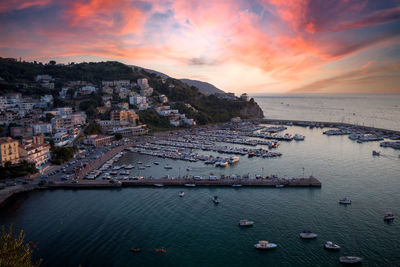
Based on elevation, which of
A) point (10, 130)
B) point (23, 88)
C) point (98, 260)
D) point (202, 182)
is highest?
point (23, 88)

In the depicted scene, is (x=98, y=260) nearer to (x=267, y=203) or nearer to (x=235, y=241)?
(x=235, y=241)

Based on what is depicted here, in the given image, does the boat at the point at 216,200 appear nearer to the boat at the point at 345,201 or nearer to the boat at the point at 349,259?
the boat at the point at 349,259

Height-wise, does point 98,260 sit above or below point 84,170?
below

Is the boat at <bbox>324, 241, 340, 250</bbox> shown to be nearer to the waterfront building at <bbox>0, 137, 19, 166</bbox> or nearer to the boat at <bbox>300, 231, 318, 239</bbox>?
the boat at <bbox>300, 231, 318, 239</bbox>

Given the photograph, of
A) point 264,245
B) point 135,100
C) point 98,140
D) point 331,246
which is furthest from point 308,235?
point 135,100

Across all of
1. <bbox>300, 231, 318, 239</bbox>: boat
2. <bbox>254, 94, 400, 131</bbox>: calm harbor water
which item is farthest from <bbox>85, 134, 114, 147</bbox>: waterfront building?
<bbox>254, 94, 400, 131</bbox>: calm harbor water

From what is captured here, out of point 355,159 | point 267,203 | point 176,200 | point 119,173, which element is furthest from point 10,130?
point 355,159

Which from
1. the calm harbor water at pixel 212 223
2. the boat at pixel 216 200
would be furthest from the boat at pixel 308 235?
the boat at pixel 216 200
